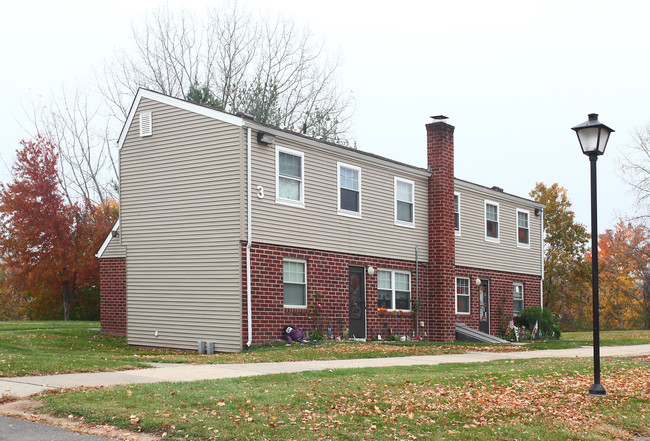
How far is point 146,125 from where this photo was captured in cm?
1917

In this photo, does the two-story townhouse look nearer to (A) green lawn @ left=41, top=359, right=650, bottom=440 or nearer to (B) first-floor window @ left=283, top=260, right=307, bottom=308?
(B) first-floor window @ left=283, top=260, right=307, bottom=308

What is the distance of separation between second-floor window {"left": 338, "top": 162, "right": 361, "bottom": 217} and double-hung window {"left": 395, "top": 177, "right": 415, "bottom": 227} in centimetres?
188

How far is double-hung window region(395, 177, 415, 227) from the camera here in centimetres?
2202

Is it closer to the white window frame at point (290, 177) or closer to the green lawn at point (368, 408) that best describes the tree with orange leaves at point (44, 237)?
the white window frame at point (290, 177)

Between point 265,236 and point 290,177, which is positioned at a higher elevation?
point 290,177

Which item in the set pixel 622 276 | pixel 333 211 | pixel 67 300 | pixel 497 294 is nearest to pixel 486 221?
pixel 497 294

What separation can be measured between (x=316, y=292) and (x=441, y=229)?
19.5ft

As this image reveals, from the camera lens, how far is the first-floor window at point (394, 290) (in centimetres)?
2122

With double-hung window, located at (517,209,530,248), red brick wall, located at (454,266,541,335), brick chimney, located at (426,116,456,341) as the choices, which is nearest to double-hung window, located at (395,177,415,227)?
brick chimney, located at (426,116,456,341)

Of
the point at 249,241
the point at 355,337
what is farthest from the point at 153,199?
the point at 355,337

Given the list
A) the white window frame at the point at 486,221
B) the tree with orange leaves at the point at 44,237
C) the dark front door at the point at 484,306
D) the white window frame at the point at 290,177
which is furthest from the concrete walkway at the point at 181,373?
the tree with orange leaves at the point at 44,237

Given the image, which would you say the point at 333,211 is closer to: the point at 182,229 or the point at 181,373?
the point at 182,229

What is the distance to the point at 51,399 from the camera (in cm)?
839

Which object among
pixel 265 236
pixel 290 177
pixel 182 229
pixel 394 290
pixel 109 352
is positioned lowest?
pixel 109 352
